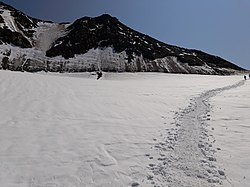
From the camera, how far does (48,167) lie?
8.48 metres

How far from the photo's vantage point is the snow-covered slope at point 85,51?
302 feet

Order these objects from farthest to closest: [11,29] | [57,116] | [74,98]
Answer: [11,29]
[74,98]
[57,116]

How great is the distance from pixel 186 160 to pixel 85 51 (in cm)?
9830

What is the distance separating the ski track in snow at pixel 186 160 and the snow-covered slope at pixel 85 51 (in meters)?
79.4

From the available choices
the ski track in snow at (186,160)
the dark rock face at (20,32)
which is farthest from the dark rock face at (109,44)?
the ski track in snow at (186,160)

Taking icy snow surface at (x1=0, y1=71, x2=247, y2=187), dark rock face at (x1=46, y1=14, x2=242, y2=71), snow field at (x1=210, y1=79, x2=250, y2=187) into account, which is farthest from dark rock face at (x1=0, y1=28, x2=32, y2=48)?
snow field at (x1=210, y1=79, x2=250, y2=187)

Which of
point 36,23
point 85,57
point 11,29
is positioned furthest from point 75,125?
point 36,23

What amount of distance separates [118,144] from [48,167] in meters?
2.96

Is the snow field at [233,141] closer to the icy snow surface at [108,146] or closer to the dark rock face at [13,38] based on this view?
the icy snow surface at [108,146]

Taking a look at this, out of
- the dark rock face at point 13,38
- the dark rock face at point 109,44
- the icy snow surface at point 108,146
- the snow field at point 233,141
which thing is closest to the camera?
the icy snow surface at point 108,146

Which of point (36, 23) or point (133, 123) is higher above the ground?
point (36, 23)

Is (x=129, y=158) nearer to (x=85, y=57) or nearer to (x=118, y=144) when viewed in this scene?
(x=118, y=144)

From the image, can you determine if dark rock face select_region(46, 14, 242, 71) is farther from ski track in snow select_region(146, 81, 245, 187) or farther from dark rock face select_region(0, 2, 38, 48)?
ski track in snow select_region(146, 81, 245, 187)

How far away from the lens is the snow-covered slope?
3629 inches
